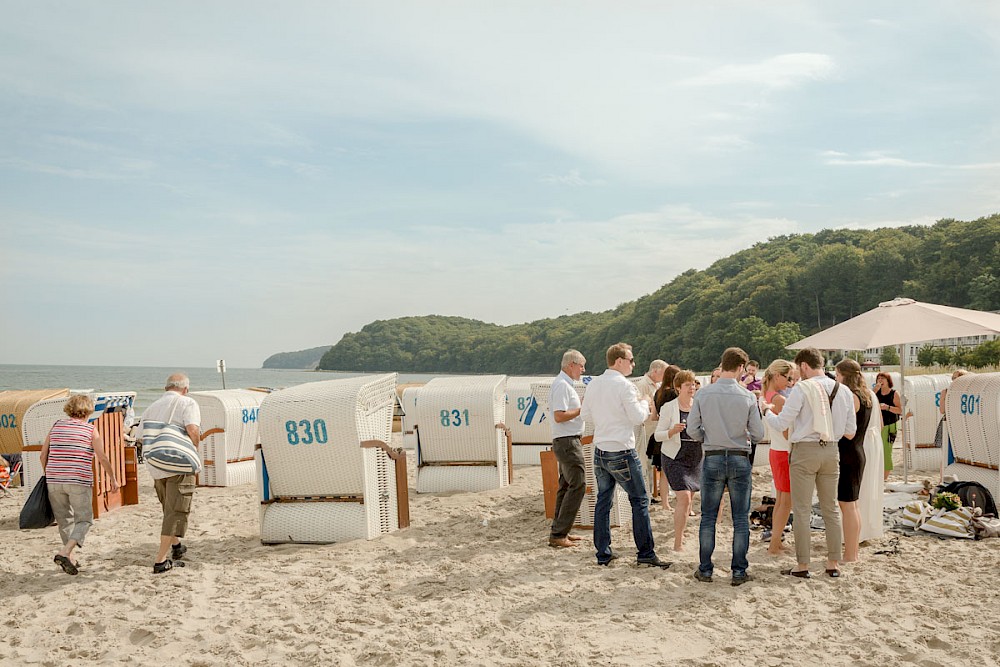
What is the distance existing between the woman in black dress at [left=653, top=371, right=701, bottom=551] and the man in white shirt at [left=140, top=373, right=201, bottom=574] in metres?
4.07

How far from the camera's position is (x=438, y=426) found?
10148mm

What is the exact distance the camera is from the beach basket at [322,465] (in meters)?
6.80

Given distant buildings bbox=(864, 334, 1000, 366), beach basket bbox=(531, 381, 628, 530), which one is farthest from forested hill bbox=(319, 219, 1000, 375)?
beach basket bbox=(531, 381, 628, 530)

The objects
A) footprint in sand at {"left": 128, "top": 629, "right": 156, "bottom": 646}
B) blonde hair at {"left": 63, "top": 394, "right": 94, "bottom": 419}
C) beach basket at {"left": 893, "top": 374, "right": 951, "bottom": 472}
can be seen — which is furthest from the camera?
beach basket at {"left": 893, "top": 374, "right": 951, "bottom": 472}

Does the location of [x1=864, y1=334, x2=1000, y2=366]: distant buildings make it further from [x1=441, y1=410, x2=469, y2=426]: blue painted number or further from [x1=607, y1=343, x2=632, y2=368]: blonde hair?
[x1=607, y1=343, x2=632, y2=368]: blonde hair

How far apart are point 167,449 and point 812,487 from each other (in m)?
5.03

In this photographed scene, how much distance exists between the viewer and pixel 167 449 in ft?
19.6

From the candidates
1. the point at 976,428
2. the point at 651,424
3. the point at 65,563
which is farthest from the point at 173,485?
the point at 976,428

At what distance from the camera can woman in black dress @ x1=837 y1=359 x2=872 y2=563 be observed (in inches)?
229

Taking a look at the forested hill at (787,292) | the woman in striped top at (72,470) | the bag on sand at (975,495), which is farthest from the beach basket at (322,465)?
the forested hill at (787,292)

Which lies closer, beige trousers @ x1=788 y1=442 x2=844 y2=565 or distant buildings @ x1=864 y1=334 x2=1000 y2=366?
beige trousers @ x1=788 y1=442 x2=844 y2=565

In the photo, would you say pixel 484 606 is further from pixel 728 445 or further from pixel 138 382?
pixel 138 382

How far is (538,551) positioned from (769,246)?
96951 mm

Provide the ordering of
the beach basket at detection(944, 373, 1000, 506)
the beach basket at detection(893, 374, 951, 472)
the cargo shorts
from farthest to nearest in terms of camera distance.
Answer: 1. the beach basket at detection(893, 374, 951, 472)
2. the beach basket at detection(944, 373, 1000, 506)
3. the cargo shorts
